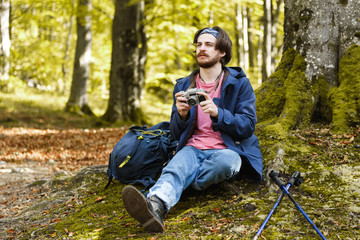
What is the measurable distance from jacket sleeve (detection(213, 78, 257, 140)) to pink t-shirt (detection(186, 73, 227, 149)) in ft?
0.51

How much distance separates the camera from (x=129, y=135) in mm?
4164

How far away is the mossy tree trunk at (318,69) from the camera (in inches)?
164

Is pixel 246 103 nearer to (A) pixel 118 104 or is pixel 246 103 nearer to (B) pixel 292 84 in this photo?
(B) pixel 292 84

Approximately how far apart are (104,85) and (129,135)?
22693 mm

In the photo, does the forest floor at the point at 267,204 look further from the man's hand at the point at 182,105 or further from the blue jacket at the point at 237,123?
the man's hand at the point at 182,105

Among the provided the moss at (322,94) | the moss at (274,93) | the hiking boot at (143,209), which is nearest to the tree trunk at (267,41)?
the moss at (274,93)

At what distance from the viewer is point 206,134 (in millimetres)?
3525

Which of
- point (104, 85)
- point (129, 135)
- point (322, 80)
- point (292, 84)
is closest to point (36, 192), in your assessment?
point (129, 135)

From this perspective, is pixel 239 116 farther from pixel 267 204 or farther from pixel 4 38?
pixel 4 38

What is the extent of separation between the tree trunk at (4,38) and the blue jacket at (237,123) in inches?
545

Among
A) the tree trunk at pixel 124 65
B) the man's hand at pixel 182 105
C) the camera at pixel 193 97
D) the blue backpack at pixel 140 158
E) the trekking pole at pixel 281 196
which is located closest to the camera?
the trekking pole at pixel 281 196

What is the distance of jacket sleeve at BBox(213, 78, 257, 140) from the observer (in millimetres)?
3182

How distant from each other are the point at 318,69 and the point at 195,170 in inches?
90.6

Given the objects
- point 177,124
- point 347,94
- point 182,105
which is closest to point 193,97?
point 182,105
